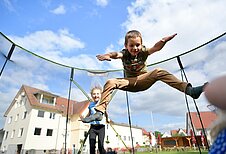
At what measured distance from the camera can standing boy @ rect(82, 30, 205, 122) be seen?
1.38 meters

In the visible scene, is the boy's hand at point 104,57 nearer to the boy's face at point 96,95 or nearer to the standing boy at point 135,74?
the standing boy at point 135,74

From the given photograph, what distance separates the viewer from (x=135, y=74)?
5.37 feet

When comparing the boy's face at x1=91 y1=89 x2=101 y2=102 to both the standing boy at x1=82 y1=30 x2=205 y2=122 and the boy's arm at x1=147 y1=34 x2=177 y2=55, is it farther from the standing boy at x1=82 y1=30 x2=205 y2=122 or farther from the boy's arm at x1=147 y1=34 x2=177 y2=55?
the boy's arm at x1=147 y1=34 x2=177 y2=55

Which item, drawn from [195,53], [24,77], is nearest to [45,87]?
[24,77]

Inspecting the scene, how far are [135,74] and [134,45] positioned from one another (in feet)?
0.83

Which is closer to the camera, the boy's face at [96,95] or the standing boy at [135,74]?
the standing boy at [135,74]

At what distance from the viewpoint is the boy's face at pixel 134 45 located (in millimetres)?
1521

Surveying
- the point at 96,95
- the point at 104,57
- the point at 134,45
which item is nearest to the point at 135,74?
the point at 134,45

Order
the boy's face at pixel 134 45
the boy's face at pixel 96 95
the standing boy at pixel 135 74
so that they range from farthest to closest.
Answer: the boy's face at pixel 96 95
the boy's face at pixel 134 45
the standing boy at pixel 135 74

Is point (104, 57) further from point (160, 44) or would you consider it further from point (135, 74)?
point (160, 44)

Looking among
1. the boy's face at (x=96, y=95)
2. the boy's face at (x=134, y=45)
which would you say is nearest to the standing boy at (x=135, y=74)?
the boy's face at (x=134, y=45)

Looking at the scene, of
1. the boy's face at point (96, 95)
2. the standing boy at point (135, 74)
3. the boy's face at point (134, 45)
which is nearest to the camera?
the standing boy at point (135, 74)

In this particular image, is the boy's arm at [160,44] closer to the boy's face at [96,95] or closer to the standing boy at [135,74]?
the standing boy at [135,74]

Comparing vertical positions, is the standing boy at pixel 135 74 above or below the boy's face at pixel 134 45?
below
